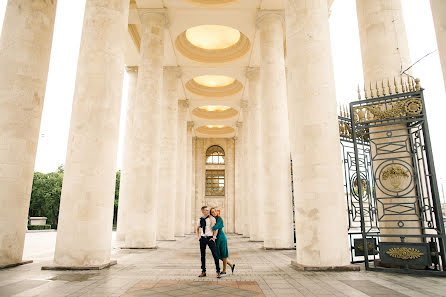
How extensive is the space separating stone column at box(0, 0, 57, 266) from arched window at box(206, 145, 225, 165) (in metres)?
35.1

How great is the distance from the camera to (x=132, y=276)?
7.64 m

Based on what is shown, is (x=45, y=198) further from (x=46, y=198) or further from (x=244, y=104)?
(x=244, y=104)

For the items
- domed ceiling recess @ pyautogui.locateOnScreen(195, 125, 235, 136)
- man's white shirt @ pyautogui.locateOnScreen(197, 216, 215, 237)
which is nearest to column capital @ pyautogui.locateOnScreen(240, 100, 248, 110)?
domed ceiling recess @ pyautogui.locateOnScreen(195, 125, 235, 136)

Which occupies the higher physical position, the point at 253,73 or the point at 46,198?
the point at 253,73

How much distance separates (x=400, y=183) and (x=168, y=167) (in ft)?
52.3

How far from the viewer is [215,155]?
150ft

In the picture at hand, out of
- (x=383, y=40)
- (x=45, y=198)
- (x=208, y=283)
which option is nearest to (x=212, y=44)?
(x=383, y=40)

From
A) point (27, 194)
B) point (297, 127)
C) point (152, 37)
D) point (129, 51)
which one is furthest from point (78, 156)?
point (129, 51)

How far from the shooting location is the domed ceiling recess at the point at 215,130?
4398cm

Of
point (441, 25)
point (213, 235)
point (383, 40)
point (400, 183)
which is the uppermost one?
point (383, 40)

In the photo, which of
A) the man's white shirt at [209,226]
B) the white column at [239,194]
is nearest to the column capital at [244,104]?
the white column at [239,194]

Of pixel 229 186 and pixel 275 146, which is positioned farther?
pixel 229 186

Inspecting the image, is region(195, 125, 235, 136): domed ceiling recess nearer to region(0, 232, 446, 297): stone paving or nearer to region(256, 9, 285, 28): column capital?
region(256, 9, 285, 28): column capital

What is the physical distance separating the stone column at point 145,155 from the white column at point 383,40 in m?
10.4
